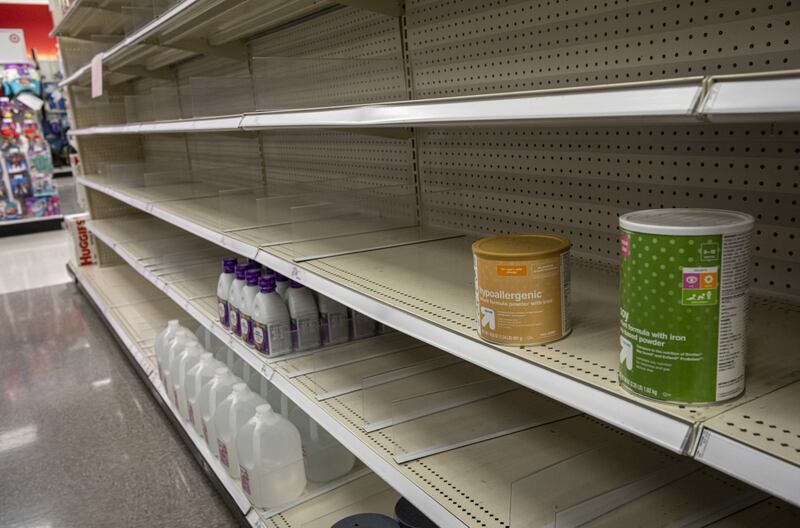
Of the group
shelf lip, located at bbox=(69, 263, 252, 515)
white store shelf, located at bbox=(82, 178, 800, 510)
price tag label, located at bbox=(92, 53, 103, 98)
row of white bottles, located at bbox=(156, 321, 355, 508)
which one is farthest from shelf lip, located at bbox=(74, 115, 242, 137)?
shelf lip, located at bbox=(69, 263, 252, 515)

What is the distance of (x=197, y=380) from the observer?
2605mm

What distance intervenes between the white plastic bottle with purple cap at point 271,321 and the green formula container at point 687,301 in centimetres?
152

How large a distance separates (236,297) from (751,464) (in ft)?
6.39

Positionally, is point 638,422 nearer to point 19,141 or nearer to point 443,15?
point 443,15

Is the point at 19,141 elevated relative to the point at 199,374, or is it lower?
elevated

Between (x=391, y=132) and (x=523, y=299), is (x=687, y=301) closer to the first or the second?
→ (x=523, y=299)

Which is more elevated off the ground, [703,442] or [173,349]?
[703,442]

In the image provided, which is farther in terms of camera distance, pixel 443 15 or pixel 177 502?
pixel 177 502

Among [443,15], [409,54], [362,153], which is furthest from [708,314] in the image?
[362,153]

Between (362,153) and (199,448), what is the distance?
1373mm

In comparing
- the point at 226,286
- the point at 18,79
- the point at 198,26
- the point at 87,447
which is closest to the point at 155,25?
the point at 198,26

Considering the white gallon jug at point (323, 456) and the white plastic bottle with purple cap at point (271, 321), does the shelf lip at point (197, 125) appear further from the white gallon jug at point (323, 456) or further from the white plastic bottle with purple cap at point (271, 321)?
the white gallon jug at point (323, 456)

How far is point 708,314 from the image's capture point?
741 mm

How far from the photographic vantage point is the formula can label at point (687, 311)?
2.39ft
